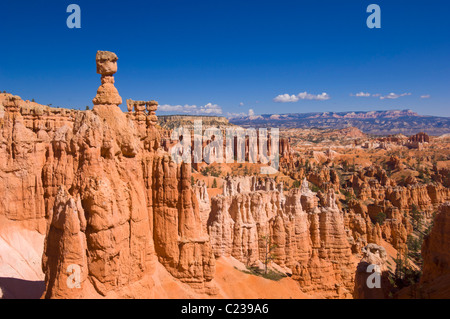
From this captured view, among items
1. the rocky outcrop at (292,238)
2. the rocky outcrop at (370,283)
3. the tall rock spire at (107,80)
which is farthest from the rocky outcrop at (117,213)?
the rocky outcrop at (292,238)

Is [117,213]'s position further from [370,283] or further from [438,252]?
[438,252]

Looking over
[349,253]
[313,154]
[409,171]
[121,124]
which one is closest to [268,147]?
[313,154]

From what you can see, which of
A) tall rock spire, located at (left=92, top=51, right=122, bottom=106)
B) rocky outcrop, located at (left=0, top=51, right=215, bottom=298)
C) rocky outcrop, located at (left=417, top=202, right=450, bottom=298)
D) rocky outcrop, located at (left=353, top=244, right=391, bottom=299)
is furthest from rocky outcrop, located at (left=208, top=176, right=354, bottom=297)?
tall rock spire, located at (left=92, top=51, right=122, bottom=106)

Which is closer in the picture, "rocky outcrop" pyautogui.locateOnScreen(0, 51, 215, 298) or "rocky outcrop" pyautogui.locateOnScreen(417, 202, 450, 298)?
"rocky outcrop" pyautogui.locateOnScreen(0, 51, 215, 298)

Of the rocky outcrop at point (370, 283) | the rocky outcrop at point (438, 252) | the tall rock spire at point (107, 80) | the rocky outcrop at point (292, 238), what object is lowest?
the rocky outcrop at point (292, 238)

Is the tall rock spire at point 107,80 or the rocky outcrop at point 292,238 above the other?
the tall rock spire at point 107,80

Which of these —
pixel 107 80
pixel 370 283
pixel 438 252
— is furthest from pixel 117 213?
pixel 438 252

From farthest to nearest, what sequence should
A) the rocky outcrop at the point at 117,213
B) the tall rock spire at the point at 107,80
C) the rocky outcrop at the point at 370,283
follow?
the tall rock spire at the point at 107,80 → the rocky outcrop at the point at 370,283 → the rocky outcrop at the point at 117,213

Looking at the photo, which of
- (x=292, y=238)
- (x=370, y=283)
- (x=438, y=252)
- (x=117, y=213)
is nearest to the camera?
(x=370, y=283)

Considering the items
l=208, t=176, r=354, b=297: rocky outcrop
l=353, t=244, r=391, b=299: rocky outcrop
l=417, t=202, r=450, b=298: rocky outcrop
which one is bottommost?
l=208, t=176, r=354, b=297: rocky outcrop

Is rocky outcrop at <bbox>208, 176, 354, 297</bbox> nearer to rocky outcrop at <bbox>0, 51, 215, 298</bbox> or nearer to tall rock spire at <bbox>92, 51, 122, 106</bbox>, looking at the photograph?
rocky outcrop at <bbox>0, 51, 215, 298</bbox>

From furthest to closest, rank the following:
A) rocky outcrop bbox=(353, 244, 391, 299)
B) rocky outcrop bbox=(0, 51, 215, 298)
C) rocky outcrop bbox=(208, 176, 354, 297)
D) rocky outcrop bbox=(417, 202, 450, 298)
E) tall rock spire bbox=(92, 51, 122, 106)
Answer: rocky outcrop bbox=(208, 176, 354, 297) < tall rock spire bbox=(92, 51, 122, 106) < rocky outcrop bbox=(417, 202, 450, 298) < rocky outcrop bbox=(353, 244, 391, 299) < rocky outcrop bbox=(0, 51, 215, 298)

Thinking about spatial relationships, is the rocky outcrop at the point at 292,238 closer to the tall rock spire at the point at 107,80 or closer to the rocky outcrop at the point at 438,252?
the rocky outcrop at the point at 438,252

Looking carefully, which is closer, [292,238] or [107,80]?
[107,80]
